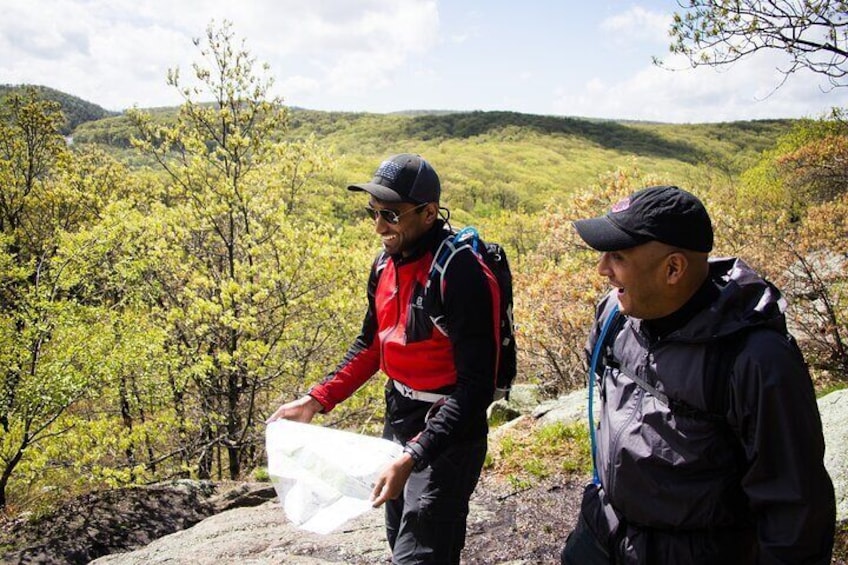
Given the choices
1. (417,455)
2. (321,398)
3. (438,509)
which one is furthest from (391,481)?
(321,398)

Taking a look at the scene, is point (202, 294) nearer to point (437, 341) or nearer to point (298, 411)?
point (298, 411)

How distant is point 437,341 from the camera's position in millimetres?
2885

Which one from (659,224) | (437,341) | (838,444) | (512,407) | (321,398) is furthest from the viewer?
(512,407)

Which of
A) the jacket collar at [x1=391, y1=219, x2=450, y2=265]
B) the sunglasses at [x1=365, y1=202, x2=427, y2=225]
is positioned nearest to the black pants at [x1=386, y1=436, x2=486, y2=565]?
the jacket collar at [x1=391, y1=219, x2=450, y2=265]

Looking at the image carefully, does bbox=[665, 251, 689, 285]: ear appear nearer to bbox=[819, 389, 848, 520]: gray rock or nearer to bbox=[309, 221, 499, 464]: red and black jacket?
bbox=[309, 221, 499, 464]: red and black jacket

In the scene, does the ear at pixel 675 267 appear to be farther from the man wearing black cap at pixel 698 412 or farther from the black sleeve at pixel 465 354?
the black sleeve at pixel 465 354

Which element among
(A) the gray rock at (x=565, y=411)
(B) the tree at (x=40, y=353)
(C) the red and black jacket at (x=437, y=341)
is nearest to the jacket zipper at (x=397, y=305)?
(C) the red and black jacket at (x=437, y=341)

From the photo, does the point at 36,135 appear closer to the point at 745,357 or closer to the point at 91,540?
the point at 91,540

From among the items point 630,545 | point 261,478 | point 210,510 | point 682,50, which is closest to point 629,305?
point 630,545

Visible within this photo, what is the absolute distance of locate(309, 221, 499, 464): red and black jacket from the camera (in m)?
2.69

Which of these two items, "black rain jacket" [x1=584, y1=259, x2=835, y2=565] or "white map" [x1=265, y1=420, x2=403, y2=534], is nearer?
"black rain jacket" [x1=584, y1=259, x2=835, y2=565]

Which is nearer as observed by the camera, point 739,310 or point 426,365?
point 739,310

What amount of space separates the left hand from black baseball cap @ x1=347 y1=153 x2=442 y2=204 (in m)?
1.29

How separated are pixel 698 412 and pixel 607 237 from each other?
26.6 inches
